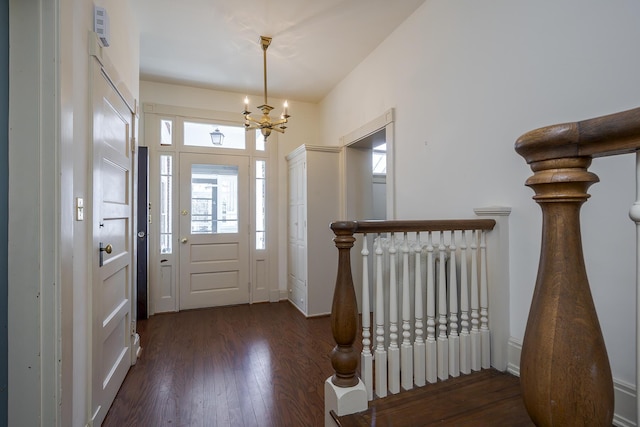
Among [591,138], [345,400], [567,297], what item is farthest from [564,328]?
[345,400]

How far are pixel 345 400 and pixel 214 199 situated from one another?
3.25m

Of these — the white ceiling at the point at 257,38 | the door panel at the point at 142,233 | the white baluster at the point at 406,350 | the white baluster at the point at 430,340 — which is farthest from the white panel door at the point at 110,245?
the white baluster at the point at 430,340

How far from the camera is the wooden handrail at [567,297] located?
0.43 meters

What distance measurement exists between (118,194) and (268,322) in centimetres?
206

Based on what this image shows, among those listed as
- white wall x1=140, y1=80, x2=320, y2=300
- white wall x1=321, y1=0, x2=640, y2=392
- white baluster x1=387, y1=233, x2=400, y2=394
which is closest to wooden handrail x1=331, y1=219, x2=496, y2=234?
white baluster x1=387, y1=233, x2=400, y2=394

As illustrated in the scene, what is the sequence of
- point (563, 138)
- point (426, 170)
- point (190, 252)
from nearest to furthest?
point (563, 138)
point (426, 170)
point (190, 252)

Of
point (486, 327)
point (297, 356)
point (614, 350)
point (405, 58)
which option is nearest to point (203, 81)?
point (405, 58)

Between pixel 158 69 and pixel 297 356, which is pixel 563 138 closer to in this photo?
pixel 297 356

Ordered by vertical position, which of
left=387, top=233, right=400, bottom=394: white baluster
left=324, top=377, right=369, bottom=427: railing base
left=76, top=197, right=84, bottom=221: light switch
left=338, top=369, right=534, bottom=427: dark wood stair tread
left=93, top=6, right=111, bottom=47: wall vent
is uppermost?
left=93, top=6, right=111, bottom=47: wall vent

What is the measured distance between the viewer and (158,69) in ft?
11.3

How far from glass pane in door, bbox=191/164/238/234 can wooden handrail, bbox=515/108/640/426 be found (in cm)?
392

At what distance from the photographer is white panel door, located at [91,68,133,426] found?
5.48 feet

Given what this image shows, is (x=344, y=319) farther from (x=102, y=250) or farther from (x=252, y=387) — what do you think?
(x=102, y=250)

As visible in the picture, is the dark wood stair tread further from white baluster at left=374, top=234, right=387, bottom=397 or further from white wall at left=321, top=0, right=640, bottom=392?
white wall at left=321, top=0, right=640, bottom=392
